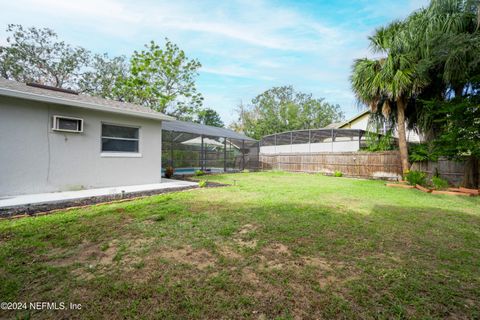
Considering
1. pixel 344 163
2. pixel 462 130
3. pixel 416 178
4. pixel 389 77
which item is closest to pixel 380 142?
pixel 344 163

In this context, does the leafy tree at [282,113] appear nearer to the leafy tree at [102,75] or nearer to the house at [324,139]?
the house at [324,139]

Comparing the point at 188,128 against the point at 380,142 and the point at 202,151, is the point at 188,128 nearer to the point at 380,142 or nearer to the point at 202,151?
the point at 202,151

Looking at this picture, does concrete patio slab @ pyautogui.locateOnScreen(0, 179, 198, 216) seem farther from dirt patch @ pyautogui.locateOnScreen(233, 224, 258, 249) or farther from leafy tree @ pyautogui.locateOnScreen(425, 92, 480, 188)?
leafy tree @ pyautogui.locateOnScreen(425, 92, 480, 188)

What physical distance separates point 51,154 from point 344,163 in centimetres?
1393

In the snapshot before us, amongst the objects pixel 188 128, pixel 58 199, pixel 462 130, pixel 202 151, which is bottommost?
pixel 58 199

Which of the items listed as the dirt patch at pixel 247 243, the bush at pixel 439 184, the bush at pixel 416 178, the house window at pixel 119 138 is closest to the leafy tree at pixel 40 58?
the house window at pixel 119 138

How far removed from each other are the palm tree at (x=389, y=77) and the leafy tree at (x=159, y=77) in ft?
49.9

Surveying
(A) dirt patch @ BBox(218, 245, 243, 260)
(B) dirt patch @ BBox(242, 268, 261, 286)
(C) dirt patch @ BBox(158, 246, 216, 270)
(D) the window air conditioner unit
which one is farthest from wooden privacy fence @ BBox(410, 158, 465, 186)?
(D) the window air conditioner unit

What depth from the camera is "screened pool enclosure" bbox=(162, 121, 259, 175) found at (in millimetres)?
11859

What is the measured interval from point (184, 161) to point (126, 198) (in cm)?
694

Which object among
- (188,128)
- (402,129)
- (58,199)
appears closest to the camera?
(58,199)

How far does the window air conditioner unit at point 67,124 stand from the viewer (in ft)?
18.8

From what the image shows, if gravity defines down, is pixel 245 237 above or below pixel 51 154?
below

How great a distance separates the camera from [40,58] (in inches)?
794
